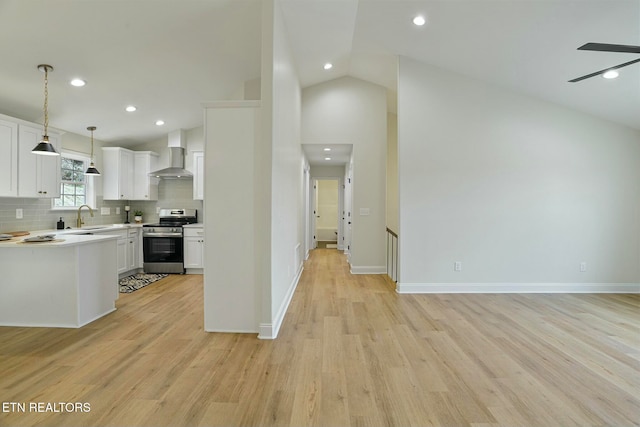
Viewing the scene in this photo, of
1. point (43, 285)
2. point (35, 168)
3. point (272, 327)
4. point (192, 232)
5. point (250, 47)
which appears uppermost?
point (250, 47)

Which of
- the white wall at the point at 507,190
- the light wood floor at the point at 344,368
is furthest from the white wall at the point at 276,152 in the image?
the white wall at the point at 507,190

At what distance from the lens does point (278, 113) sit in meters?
3.28

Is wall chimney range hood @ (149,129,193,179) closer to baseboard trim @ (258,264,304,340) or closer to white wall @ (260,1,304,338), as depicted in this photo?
white wall @ (260,1,304,338)

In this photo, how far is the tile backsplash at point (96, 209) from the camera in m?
4.02

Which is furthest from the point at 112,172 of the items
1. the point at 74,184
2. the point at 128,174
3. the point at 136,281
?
the point at 136,281

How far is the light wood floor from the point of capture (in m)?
1.85

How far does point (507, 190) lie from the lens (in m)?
4.53

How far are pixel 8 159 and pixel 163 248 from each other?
246cm

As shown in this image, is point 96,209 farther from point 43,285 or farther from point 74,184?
point 43,285

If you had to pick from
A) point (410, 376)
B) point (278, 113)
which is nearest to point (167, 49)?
point (278, 113)

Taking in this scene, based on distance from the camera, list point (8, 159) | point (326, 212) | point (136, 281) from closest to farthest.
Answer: point (8, 159)
point (136, 281)
point (326, 212)

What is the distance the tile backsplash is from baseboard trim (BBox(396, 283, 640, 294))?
14.2ft

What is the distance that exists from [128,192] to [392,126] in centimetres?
574

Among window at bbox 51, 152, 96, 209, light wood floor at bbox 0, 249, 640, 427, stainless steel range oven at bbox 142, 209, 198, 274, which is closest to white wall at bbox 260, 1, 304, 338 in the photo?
light wood floor at bbox 0, 249, 640, 427
